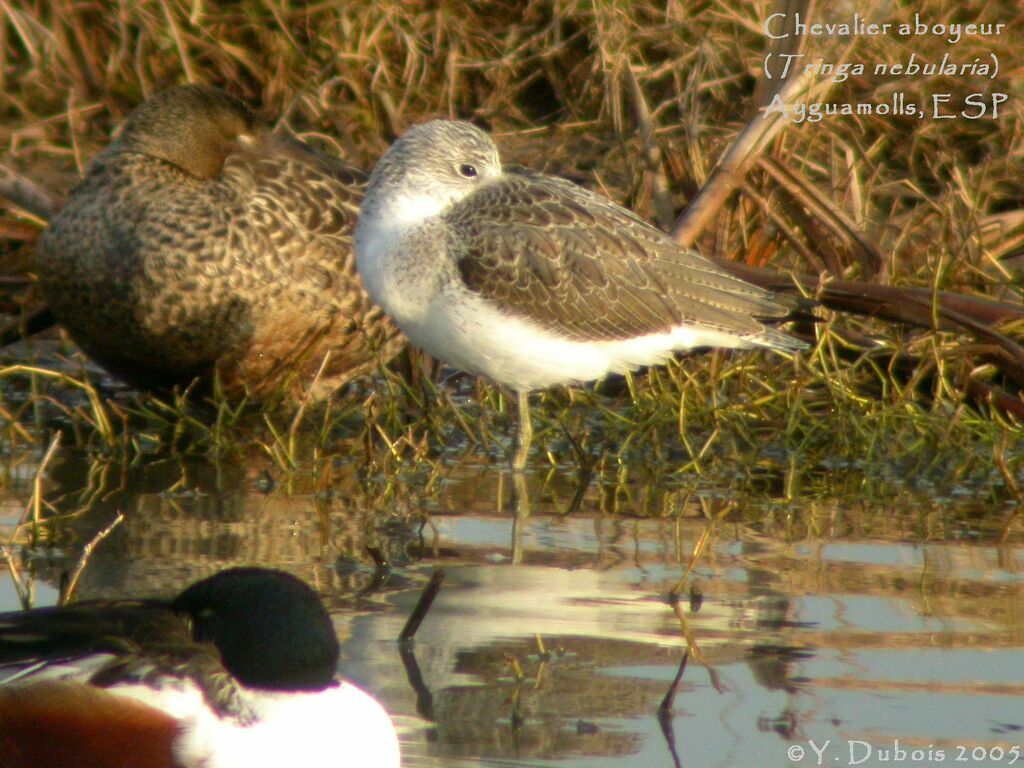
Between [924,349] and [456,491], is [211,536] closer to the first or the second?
[456,491]

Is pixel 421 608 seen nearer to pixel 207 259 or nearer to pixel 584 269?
pixel 584 269

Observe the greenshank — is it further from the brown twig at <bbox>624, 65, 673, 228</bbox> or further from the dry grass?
the brown twig at <bbox>624, 65, 673, 228</bbox>

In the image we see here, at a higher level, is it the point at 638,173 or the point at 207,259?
A: the point at 638,173

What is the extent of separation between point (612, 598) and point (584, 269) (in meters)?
1.75

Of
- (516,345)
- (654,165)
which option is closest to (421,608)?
(516,345)

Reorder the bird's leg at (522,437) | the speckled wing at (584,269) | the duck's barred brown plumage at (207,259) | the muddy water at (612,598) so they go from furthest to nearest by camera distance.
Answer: the duck's barred brown plumage at (207,259) < the bird's leg at (522,437) < the speckled wing at (584,269) < the muddy water at (612,598)

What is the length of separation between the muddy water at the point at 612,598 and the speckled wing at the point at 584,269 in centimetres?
60

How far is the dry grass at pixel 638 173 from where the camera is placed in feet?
19.3

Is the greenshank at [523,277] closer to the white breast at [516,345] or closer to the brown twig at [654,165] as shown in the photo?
the white breast at [516,345]

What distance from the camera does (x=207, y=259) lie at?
580cm

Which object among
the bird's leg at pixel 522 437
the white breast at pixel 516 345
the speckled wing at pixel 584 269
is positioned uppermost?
the speckled wing at pixel 584 269

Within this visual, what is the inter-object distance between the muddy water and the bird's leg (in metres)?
0.07

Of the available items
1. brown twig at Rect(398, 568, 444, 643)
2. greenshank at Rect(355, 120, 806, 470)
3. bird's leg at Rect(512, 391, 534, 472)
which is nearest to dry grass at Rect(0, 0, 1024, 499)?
bird's leg at Rect(512, 391, 534, 472)

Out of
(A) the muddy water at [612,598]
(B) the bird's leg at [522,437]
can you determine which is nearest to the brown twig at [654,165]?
(B) the bird's leg at [522,437]
